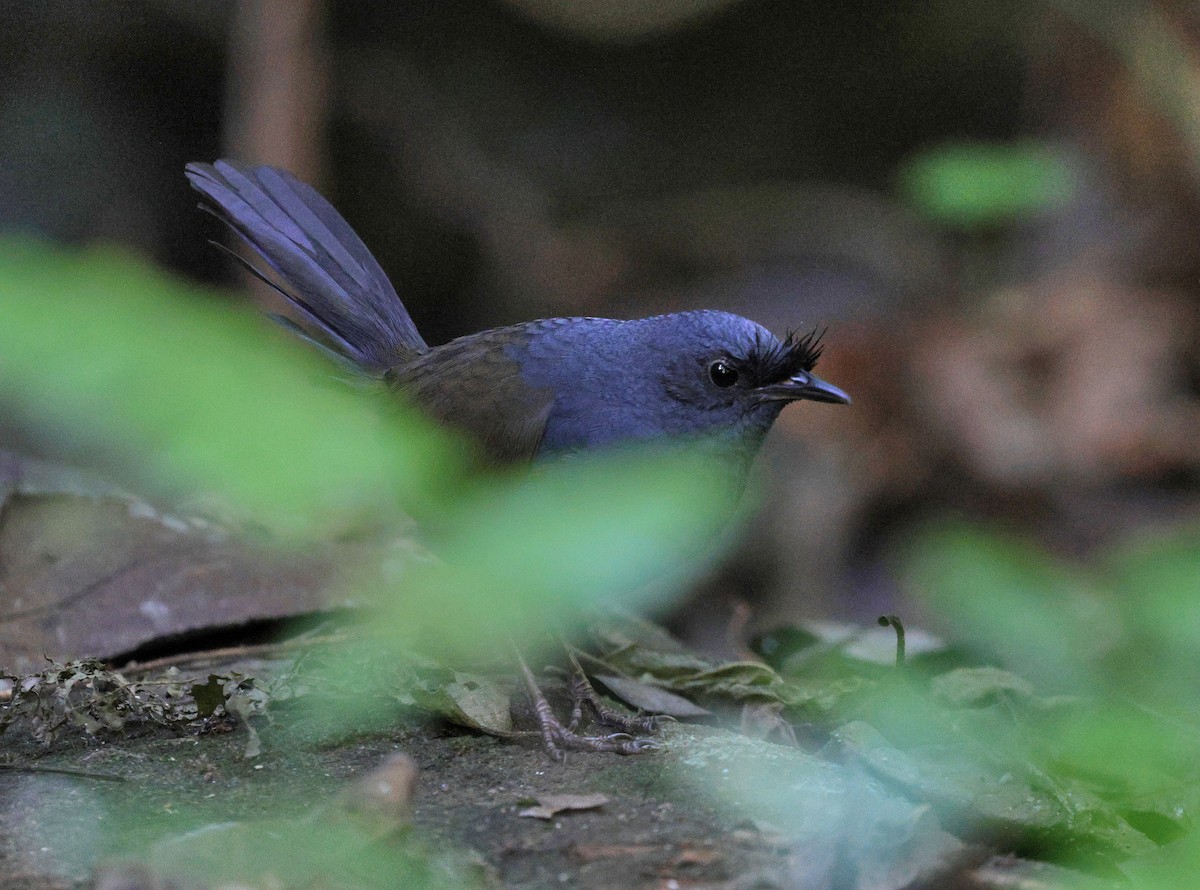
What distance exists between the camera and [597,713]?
3.30 m

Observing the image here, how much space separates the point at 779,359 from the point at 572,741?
128cm

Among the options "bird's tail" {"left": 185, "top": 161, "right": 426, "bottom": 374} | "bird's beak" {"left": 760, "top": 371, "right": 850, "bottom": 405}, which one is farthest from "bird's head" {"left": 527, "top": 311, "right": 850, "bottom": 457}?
"bird's tail" {"left": 185, "top": 161, "right": 426, "bottom": 374}

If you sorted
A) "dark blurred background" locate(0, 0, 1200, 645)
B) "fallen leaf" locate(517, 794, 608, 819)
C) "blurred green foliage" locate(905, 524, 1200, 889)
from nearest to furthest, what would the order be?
"fallen leaf" locate(517, 794, 608, 819), "blurred green foliage" locate(905, 524, 1200, 889), "dark blurred background" locate(0, 0, 1200, 645)

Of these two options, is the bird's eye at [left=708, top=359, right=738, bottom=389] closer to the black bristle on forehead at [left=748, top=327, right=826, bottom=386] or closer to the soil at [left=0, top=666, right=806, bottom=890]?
the black bristle on forehead at [left=748, top=327, right=826, bottom=386]

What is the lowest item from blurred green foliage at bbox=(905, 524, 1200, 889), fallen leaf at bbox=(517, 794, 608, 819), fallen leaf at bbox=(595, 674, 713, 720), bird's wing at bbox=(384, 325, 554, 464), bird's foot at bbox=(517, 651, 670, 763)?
fallen leaf at bbox=(595, 674, 713, 720)

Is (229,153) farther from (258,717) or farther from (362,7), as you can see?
(258,717)

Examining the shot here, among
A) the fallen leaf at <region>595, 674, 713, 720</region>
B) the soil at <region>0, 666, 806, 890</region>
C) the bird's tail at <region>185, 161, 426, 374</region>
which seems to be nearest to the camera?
the soil at <region>0, 666, 806, 890</region>

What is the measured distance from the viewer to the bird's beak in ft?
12.0

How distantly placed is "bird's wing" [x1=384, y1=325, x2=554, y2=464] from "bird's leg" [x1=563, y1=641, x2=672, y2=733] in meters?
0.59

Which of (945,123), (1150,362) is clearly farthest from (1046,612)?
(945,123)

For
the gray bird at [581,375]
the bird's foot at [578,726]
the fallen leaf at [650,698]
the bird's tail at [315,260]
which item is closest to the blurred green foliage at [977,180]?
the gray bird at [581,375]

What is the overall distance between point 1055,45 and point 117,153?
5895 millimetres

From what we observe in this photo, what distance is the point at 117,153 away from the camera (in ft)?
26.4

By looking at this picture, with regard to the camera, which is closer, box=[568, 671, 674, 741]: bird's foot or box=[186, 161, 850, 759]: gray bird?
box=[568, 671, 674, 741]: bird's foot
